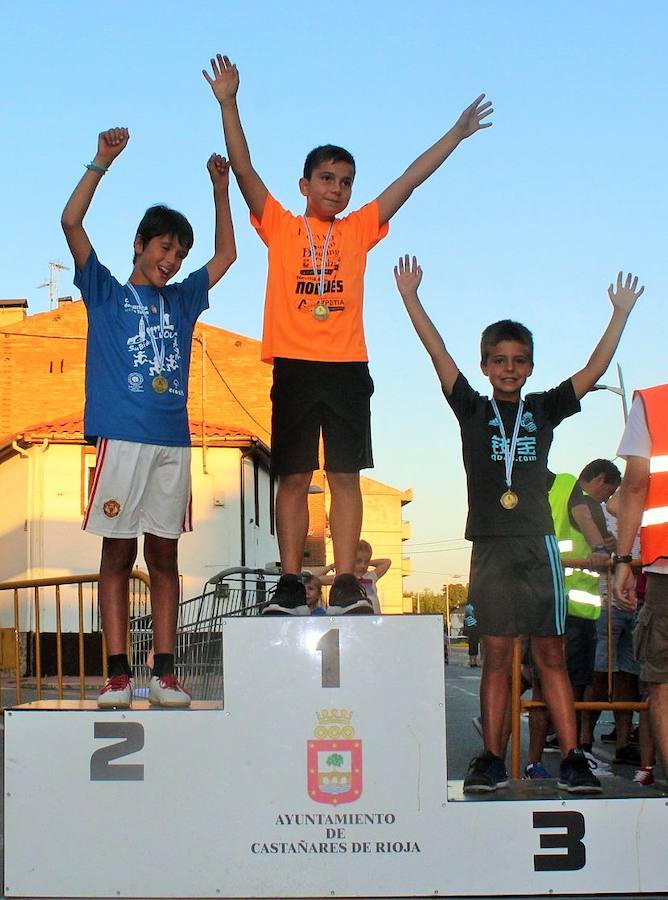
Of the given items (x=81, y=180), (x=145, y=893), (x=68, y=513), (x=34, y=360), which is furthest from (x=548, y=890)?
(x=34, y=360)

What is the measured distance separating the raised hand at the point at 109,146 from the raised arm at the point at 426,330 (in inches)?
56.2

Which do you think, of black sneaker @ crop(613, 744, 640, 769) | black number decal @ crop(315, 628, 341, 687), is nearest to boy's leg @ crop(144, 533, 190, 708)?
black number decal @ crop(315, 628, 341, 687)

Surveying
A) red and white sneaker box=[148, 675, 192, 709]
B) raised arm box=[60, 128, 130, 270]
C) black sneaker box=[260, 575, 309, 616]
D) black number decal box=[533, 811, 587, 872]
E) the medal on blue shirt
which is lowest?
black number decal box=[533, 811, 587, 872]

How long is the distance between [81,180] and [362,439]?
5.70ft

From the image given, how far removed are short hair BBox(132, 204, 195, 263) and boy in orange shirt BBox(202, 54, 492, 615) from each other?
336 mm

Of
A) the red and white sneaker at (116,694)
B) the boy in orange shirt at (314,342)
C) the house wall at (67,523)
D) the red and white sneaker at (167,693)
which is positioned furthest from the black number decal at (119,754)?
the house wall at (67,523)

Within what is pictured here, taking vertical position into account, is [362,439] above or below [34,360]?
below

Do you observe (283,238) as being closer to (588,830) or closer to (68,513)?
(588,830)

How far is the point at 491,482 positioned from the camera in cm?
510

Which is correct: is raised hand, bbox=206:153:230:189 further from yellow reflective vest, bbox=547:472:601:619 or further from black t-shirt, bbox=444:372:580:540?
yellow reflective vest, bbox=547:472:601:619

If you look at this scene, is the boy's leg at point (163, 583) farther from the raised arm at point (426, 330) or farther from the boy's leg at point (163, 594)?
the raised arm at point (426, 330)

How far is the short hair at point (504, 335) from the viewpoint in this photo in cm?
534

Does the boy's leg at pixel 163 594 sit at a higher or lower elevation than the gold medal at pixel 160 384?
lower

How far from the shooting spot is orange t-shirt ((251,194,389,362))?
16.9 ft
